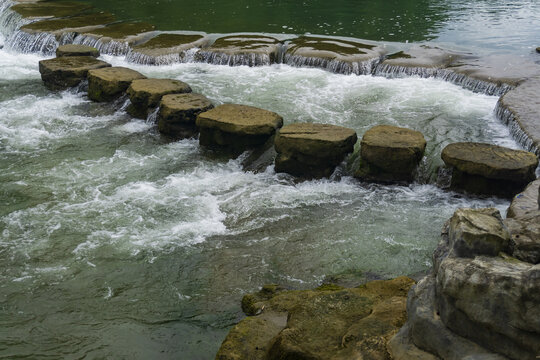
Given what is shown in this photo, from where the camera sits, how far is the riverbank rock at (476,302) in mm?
2764

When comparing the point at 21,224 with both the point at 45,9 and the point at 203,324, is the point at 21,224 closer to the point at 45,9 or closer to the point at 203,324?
the point at 203,324

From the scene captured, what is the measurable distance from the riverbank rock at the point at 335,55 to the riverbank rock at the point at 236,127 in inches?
149

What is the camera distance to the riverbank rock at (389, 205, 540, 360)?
2764 millimetres

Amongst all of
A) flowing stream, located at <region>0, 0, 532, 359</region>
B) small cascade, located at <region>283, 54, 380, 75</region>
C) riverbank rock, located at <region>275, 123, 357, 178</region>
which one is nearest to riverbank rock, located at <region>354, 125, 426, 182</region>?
flowing stream, located at <region>0, 0, 532, 359</region>

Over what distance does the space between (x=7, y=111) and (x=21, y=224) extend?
185 inches

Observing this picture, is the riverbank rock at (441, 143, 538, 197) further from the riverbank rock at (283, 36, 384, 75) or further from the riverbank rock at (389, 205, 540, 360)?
the riverbank rock at (283, 36, 384, 75)

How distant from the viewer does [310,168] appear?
7.54 meters

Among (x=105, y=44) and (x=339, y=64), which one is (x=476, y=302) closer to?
(x=339, y=64)

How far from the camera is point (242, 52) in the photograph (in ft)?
41.3

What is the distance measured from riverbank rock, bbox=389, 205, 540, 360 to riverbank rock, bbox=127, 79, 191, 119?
727 cm

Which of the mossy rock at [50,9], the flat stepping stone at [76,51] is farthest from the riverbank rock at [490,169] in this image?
the mossy rock at [50,9]

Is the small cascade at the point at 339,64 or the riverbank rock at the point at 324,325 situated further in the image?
the small cascade at the point at 339,64

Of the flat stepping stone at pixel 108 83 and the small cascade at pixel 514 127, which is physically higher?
the flat stepping stone at pixel 108 83

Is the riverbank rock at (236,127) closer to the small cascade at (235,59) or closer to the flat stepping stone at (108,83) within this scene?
the flat stepping stone at (108,83)
